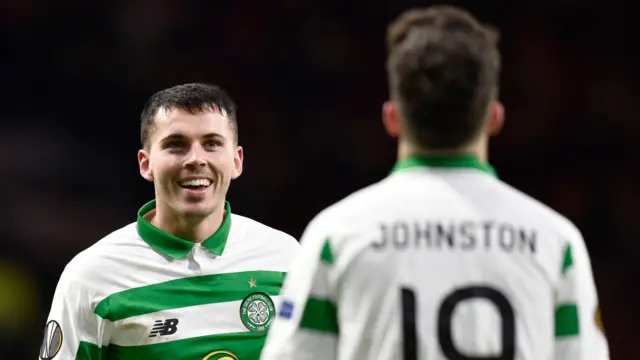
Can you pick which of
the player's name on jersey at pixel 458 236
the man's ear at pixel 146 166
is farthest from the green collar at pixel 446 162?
the man's ear at pixel 146 166

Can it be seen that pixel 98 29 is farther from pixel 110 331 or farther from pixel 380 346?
pixel 380 346

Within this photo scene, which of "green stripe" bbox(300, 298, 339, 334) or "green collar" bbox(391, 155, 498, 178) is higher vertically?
"green collar" bbox(391, 155, 498, 178)

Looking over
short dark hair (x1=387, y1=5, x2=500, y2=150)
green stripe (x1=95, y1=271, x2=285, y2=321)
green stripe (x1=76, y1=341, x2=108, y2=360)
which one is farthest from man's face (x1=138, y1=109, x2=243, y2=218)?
short dark hair (x1=387, y1=5, x2=500, y2=150)

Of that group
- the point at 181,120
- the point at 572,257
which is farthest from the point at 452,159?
the point at 181,120

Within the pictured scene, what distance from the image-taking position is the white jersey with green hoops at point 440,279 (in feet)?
7.32

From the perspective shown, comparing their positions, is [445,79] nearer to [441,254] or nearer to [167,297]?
[441,254]

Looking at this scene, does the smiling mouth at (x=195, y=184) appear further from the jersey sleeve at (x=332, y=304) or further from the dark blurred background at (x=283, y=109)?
the dark blurred background at (x=283, y=109)

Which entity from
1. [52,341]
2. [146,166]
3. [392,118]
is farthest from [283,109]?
[392,118]

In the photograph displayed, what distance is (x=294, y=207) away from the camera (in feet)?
27.2

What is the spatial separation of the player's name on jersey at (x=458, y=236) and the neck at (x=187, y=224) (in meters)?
1.78

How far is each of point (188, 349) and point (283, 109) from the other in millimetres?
4991

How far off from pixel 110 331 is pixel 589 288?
1.93m

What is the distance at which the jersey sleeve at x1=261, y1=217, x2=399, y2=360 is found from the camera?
7.43ft

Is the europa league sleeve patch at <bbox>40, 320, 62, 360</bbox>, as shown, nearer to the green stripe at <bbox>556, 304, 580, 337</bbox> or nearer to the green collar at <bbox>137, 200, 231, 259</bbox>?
the green collar at <bbox>137, 200, 231, 259</bbox>
